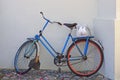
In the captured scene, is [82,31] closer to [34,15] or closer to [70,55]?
[70,55]

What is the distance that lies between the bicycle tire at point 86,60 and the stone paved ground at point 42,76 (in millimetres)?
155

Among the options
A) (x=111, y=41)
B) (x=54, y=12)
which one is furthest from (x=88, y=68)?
(x=54, y=12)

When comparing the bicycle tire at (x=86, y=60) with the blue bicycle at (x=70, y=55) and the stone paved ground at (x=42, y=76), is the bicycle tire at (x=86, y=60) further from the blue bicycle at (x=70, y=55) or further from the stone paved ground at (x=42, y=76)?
the stone paved ground at (x=42, y=76)

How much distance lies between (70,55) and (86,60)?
0.50 m

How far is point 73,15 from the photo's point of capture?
263 inches

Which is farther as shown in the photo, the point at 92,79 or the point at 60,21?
the point at 60,21

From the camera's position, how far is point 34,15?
6.64m

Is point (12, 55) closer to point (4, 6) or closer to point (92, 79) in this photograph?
point (4, 6)

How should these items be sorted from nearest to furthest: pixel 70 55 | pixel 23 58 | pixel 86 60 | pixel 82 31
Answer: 1. pixel 82 31
2. pixel 70 55
3. pixel 23 58
4. pixel 86 60

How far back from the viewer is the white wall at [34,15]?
21.7 ft

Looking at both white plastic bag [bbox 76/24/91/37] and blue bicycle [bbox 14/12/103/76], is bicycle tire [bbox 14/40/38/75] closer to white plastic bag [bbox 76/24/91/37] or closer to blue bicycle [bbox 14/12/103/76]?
blue bicycle [bbox 14/12/103/76]

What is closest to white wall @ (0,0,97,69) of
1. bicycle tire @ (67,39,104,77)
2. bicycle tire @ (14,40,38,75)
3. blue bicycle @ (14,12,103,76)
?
blue bicycle @ (14,12,103,76)

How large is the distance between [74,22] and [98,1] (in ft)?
2.48

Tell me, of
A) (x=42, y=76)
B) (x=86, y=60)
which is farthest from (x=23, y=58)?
(x=86, y=60)
